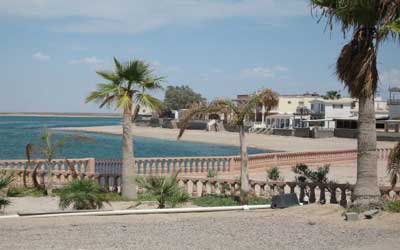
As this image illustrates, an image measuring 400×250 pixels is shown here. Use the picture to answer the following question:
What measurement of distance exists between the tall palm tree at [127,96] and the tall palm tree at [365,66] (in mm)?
6850

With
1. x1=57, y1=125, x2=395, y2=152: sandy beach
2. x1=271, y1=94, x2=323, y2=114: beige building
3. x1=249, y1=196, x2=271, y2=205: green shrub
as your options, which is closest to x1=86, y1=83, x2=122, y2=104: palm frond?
x1=249, y1=196, x2=271, y2=205: green shrub

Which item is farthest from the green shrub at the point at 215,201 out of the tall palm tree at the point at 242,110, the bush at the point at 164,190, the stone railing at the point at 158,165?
the bush at the point at 164,190

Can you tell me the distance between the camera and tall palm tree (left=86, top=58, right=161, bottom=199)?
17750mm

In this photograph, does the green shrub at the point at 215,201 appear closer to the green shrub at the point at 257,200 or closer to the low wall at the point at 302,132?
the green shrub at the point at 257,200

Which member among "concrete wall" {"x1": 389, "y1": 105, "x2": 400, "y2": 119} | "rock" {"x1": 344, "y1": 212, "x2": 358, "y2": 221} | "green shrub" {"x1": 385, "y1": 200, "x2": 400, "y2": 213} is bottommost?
"rock" {"x1": 344, "y1": 212, "x2": 358, "y2": 221}

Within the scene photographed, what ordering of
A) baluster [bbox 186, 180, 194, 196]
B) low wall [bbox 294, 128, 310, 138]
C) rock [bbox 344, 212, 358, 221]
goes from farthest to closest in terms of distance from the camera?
low wall [bbox 294, 128, 310, 138] < baluster [bbox 186, 180, 194, 196] < rock [bbox 344, 212, 358, 221]

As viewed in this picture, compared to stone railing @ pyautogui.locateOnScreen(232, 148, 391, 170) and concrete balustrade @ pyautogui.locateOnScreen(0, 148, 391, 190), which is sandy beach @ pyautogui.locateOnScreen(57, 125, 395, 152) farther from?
concrete balustrade @ pyautogui.locateOnScreen(0, 148, 391, 190)

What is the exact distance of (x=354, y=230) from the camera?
10.8 m

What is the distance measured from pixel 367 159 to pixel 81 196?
6.35 meters

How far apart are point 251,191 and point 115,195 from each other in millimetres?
4051

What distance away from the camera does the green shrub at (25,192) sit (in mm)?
18184

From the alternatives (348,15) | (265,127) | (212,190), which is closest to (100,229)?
(348,15)

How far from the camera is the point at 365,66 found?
40.4 feet

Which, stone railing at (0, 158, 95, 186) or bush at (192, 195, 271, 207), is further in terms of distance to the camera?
stone railing at (0, 158, 95, 186)
